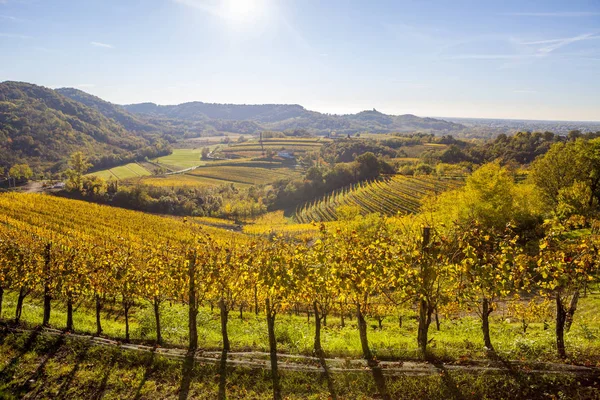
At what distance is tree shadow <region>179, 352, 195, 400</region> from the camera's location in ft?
38.7

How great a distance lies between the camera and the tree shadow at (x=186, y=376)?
11.8 m

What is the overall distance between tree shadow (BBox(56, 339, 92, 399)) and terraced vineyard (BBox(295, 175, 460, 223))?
65.3 m

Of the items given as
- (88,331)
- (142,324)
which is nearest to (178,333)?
(142,324)

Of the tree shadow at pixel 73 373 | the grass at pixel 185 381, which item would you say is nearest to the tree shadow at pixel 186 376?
the grass at pixel 185 381

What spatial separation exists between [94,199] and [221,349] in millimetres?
100264

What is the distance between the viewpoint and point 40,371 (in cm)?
1330

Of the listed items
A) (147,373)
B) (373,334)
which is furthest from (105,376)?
(373,334)

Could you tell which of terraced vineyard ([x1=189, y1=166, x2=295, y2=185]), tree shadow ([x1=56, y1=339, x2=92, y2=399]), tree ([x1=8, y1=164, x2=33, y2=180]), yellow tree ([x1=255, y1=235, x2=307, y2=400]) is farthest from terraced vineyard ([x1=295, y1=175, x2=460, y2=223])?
tree ([x1=8, y1=164, x2=33, y2=180])

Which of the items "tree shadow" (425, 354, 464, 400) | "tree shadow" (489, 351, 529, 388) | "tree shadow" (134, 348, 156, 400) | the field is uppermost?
"tree shadow" (489, 351, 529, 388)

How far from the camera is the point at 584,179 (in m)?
40.7

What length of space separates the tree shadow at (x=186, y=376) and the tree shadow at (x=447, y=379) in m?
9.02

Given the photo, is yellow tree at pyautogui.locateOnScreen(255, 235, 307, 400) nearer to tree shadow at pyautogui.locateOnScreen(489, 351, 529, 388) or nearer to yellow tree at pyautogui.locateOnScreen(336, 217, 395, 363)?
yellow tree at pyautogui.locateOnScreen(336, 217, 395, 363)

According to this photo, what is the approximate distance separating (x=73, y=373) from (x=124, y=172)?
594 ft

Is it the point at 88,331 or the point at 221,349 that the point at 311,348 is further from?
the point at 88,331
